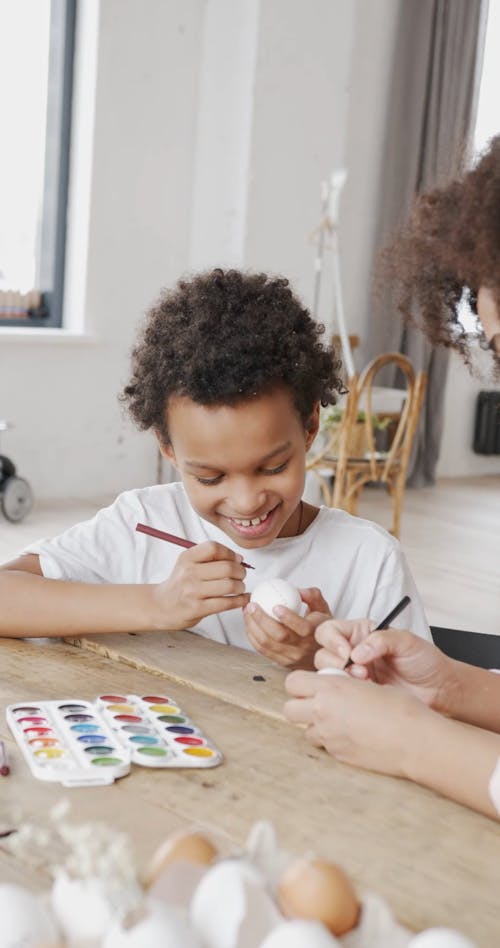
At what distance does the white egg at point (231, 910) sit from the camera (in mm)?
631

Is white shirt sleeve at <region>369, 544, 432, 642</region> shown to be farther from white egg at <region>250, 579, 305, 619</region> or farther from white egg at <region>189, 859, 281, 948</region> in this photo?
white egg at <region>189, 859, 281, 948</region>

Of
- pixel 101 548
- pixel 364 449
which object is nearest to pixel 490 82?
pixel 364 449

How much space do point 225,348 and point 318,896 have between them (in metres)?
0.92

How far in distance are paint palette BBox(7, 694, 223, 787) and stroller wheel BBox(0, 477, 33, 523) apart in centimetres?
372

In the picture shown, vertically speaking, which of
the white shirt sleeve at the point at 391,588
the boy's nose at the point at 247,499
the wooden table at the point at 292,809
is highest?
the boy's nose at the point at 247,499

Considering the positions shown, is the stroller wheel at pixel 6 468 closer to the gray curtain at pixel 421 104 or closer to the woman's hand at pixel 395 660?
the gray curtain at pixel 421 104

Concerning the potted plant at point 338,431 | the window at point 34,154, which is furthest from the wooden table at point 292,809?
the window at point 34,154

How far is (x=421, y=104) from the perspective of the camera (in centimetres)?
636

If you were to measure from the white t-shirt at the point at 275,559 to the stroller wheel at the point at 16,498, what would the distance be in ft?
10.4

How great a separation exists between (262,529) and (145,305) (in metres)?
4.25

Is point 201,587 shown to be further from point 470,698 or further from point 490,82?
point 490,82

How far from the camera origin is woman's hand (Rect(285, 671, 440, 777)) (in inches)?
41.1

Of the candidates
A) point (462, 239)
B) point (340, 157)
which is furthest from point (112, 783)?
point (340, 157)

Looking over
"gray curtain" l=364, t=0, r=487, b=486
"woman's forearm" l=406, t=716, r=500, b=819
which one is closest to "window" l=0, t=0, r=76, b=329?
"gray curtain" l=364, t=0, r=487, b=486
